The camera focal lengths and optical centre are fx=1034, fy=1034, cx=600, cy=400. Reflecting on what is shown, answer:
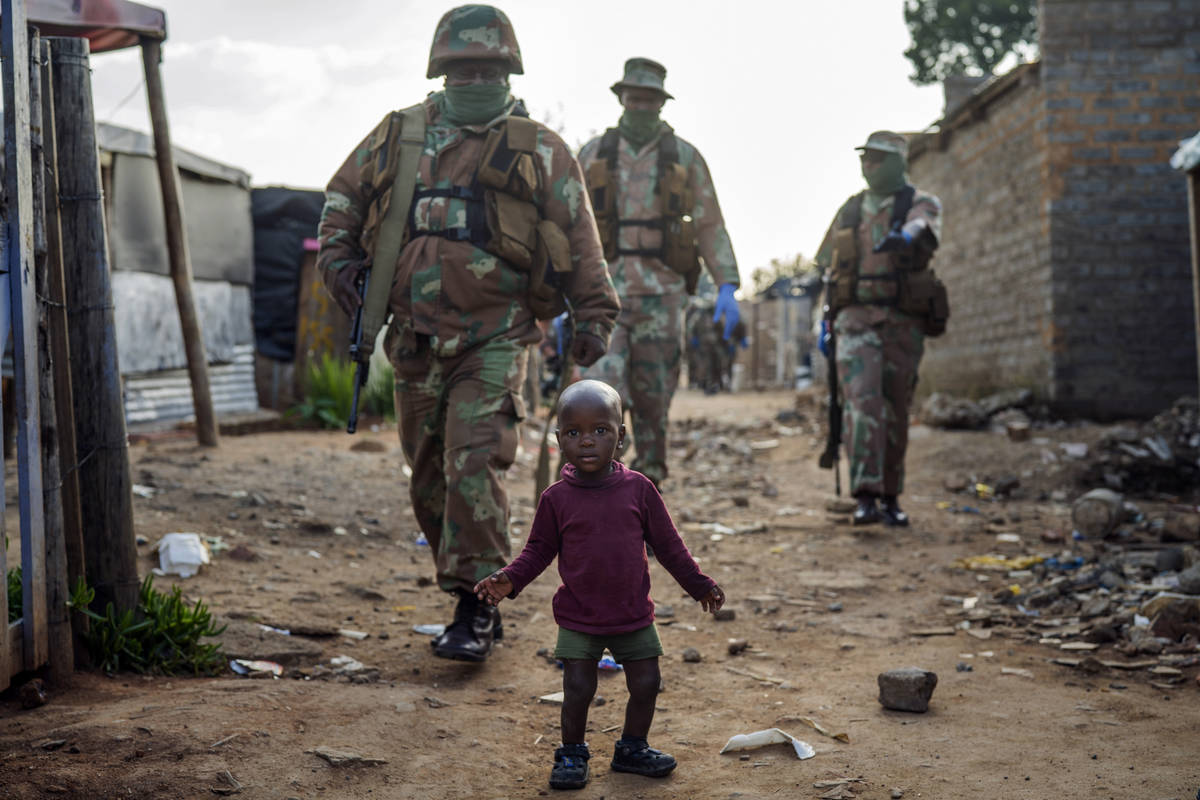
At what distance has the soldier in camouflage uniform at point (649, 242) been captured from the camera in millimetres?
5797

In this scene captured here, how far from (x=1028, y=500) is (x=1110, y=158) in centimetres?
361

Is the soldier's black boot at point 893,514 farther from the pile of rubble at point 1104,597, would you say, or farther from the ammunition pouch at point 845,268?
the ammunition pouch at point 845,268

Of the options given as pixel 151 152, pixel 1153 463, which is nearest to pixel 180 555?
pixel 1153 463

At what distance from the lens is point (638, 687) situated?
2.41 m

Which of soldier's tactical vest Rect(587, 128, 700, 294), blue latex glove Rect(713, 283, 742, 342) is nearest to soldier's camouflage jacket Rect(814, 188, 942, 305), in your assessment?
blue latex glove Rect(713, 283, 742, 342)

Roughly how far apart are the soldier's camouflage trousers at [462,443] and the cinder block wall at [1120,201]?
6.91 m

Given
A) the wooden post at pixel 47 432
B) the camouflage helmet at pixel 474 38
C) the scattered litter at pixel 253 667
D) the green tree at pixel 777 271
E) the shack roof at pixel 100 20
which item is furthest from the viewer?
the green tree at pixel 777 271

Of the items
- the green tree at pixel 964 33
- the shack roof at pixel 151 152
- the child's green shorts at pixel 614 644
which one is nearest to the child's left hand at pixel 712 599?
the child's green shorts at pixel 614 644

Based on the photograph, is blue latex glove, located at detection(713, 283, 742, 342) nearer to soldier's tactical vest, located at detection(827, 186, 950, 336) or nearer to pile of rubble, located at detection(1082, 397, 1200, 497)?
soldier's tactical vest, located at detection(827, 186, 950, 336)

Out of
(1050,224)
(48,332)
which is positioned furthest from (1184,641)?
(1050,224)

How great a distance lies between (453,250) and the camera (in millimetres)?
3547

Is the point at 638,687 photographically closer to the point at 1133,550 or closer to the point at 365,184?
the point at 365,184

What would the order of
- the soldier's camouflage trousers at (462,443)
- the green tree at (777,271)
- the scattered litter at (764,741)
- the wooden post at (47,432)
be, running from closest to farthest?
1. the scattered litter at (764,741)
2. the wooden post at (47,432)
3. the soldier's camouflage trousers at (462,443)
4. the green tree at (777,271)

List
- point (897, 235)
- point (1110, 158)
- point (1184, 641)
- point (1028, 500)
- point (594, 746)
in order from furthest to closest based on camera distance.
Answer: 1. point (1110, 158)
2. point (1028, 500)
3. point (897, 235)
4. point (1184, 641)
5. point (594, 746)
